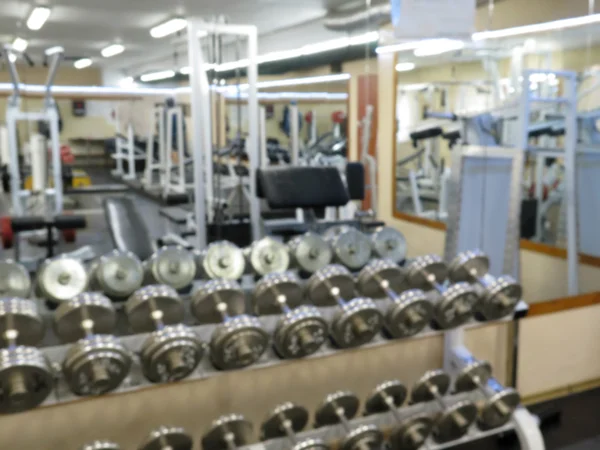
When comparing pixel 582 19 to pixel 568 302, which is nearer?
pixel 568 302

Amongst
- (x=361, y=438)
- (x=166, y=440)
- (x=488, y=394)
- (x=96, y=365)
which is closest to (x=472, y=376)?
(x=488, y=394)

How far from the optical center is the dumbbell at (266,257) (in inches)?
81.7

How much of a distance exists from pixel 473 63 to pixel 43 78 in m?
2.30

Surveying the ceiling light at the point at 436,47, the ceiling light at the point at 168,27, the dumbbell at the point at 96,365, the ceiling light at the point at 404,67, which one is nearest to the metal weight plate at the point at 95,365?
the dumbbell at the point at 96,365

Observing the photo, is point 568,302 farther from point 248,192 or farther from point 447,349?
point 248,192

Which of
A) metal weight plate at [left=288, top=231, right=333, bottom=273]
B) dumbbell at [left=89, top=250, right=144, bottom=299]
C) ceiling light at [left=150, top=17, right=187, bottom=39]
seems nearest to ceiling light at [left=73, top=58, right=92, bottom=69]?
ceiling light at [left=150, top=17, right=187, bottom=39]

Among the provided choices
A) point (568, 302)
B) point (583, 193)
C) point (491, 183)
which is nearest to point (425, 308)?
point (568, 302)

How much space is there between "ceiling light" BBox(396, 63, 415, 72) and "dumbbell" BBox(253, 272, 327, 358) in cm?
234

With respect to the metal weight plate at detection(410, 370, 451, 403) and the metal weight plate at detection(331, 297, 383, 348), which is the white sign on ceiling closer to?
the metal weight plate at detection(331, 297, 383, 348)

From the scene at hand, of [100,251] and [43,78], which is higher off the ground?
[43,78]

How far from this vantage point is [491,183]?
2.91 m

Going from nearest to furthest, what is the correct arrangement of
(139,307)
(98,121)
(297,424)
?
(139,307), (297,424), (98,121)

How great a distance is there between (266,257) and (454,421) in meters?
0.88

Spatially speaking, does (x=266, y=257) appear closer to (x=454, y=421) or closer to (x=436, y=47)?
(x=454, y=421)
